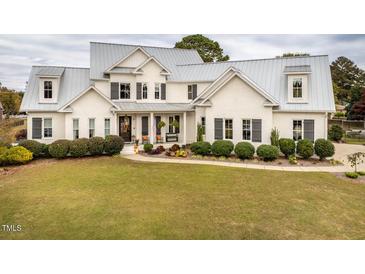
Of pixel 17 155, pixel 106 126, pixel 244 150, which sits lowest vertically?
pixel 17 155

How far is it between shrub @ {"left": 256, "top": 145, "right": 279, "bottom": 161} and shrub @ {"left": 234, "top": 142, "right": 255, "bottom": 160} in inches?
18.5

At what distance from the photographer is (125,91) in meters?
22.0

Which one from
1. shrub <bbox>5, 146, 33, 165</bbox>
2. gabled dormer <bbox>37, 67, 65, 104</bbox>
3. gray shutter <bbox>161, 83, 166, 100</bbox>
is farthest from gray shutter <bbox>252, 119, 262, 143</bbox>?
gabled dormer <bbox>37, 67, 65, 104</bbox>

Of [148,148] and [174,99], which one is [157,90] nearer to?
[174,99]

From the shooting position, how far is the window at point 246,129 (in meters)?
18.8

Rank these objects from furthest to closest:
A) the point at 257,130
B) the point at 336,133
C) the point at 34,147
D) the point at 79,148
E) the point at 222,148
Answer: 1. the point at 336,133
2. the point at 257,130
3. the point at 222,148
4. the point at 79,148
5. the point at 34,147

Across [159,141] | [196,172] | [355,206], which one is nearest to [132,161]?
[196,172]

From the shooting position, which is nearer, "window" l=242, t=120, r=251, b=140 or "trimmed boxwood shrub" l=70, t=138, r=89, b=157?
"trimmed boxwood shrub" l=70, t=138, r=89, b=157

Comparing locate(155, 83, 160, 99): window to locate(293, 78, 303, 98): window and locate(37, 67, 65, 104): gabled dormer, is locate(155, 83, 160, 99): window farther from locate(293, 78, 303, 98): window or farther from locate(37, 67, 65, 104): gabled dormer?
locate(293, 78, 303, 98): window

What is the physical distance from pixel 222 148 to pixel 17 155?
1199 cm

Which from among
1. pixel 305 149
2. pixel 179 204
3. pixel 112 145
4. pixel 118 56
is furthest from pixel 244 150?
pixel 118 56

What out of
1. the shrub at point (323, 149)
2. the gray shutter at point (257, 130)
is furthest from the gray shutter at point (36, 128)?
the shrub at point (323, 149)

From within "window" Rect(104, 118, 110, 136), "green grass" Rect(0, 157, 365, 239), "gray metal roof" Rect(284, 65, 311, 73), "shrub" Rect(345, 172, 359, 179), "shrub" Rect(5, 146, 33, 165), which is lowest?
"green grass" Rect(0, 157, 365, 239)

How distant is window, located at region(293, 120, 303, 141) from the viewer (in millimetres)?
18062
